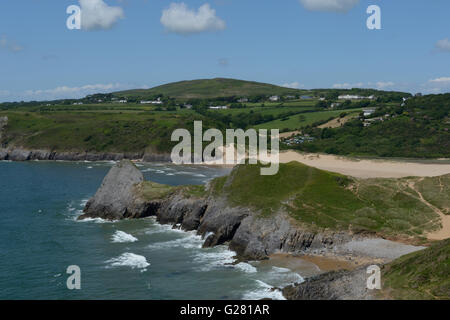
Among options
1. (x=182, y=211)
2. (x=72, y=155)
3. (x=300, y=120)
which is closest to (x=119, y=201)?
(x=182, y=211)

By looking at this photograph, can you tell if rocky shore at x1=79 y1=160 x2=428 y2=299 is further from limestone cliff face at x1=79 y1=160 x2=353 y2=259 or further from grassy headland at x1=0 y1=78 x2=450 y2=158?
grassy headland at x1=0 y1=78 x2=450 y2=158

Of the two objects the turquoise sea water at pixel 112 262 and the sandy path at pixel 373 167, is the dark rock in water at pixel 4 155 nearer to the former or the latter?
the turquoise sea water at pixel 112 262

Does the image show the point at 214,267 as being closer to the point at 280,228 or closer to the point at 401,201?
the point at 280,228

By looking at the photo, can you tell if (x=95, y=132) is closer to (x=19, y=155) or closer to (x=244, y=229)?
(x=19, y=155)

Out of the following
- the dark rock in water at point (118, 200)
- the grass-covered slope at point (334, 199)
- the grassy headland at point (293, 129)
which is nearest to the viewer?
the grass-covered slope at point (334, 199)

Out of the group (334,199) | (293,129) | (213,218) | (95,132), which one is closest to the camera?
(334,199)

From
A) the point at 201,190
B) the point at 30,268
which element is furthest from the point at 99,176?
the point at 30,268

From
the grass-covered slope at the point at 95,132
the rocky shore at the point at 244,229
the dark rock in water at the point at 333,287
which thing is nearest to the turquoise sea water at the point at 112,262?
the dark rock in water at the point at 333,287
